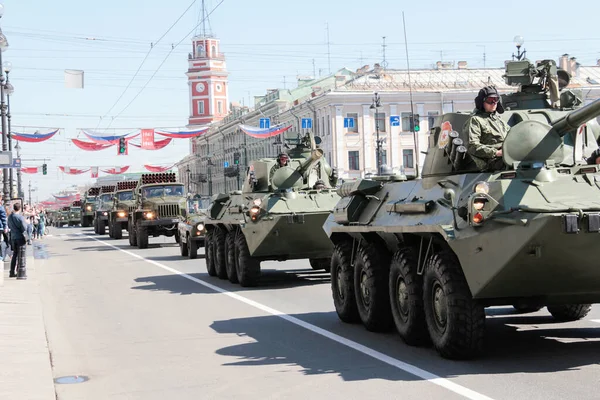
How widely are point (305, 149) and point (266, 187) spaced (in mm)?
1857

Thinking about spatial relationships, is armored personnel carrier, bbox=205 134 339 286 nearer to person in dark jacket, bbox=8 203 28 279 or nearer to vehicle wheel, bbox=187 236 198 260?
person in dark jacket, bbox=8 203 28 279

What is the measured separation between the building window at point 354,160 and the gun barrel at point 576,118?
66.4m

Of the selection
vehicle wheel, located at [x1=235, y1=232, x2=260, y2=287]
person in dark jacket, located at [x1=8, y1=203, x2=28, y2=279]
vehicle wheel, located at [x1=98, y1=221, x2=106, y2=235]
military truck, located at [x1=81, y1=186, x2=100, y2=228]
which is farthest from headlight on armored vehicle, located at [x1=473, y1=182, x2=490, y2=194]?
military truck, located at [x1=81, y1=186, x2=100, y2=228]

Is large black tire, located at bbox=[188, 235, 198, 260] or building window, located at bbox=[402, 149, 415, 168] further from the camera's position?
building window, located at bbox=[402, 149, 415, 168]

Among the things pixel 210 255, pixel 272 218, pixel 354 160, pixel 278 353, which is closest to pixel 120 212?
pixel 210 255

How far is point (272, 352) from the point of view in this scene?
10469 millimetres

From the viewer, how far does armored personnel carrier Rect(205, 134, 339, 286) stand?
57.6 feet

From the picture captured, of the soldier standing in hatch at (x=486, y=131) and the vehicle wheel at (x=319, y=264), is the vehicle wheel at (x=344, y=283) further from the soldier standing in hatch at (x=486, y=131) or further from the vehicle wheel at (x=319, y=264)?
the vehicle wheel at (x=319, y=264)

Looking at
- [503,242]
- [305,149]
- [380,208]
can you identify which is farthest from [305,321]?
[305,149]

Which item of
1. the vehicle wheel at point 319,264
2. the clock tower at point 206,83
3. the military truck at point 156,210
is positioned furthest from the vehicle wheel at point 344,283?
the clock tower at point 206,83

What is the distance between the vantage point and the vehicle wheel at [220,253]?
19906 millimetres

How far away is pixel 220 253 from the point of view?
65.7 feet

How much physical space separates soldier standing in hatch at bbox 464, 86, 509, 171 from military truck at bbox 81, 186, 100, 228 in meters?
57.3

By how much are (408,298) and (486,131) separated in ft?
5.74
